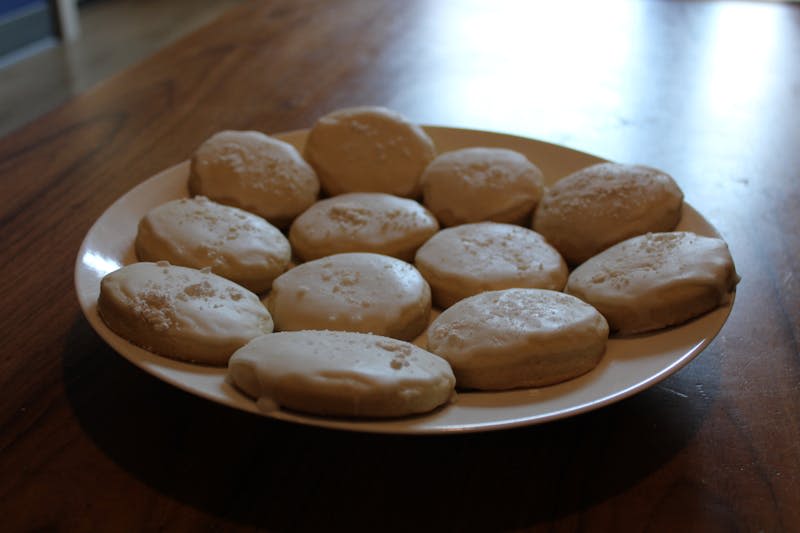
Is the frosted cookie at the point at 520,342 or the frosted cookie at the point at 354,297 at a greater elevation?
the frosted cookie at the point at 520,342

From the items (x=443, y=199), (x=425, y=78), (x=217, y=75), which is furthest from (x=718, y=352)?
(x=217, y=75)

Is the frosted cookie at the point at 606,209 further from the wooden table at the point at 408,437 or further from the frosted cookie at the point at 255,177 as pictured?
the frosted cookie at the point at 255,177

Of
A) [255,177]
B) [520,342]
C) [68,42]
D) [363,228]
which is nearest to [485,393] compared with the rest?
[520,342]

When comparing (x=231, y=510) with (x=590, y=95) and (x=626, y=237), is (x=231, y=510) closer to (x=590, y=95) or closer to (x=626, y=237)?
(x=626, y=237)

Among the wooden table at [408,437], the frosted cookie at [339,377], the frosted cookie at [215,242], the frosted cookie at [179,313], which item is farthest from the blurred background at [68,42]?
the frosted cookie at [339,377]

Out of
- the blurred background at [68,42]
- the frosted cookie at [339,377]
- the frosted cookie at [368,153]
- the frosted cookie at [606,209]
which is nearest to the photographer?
the frosted cookie at [339,377]

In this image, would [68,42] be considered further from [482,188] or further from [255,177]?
[482,188]
